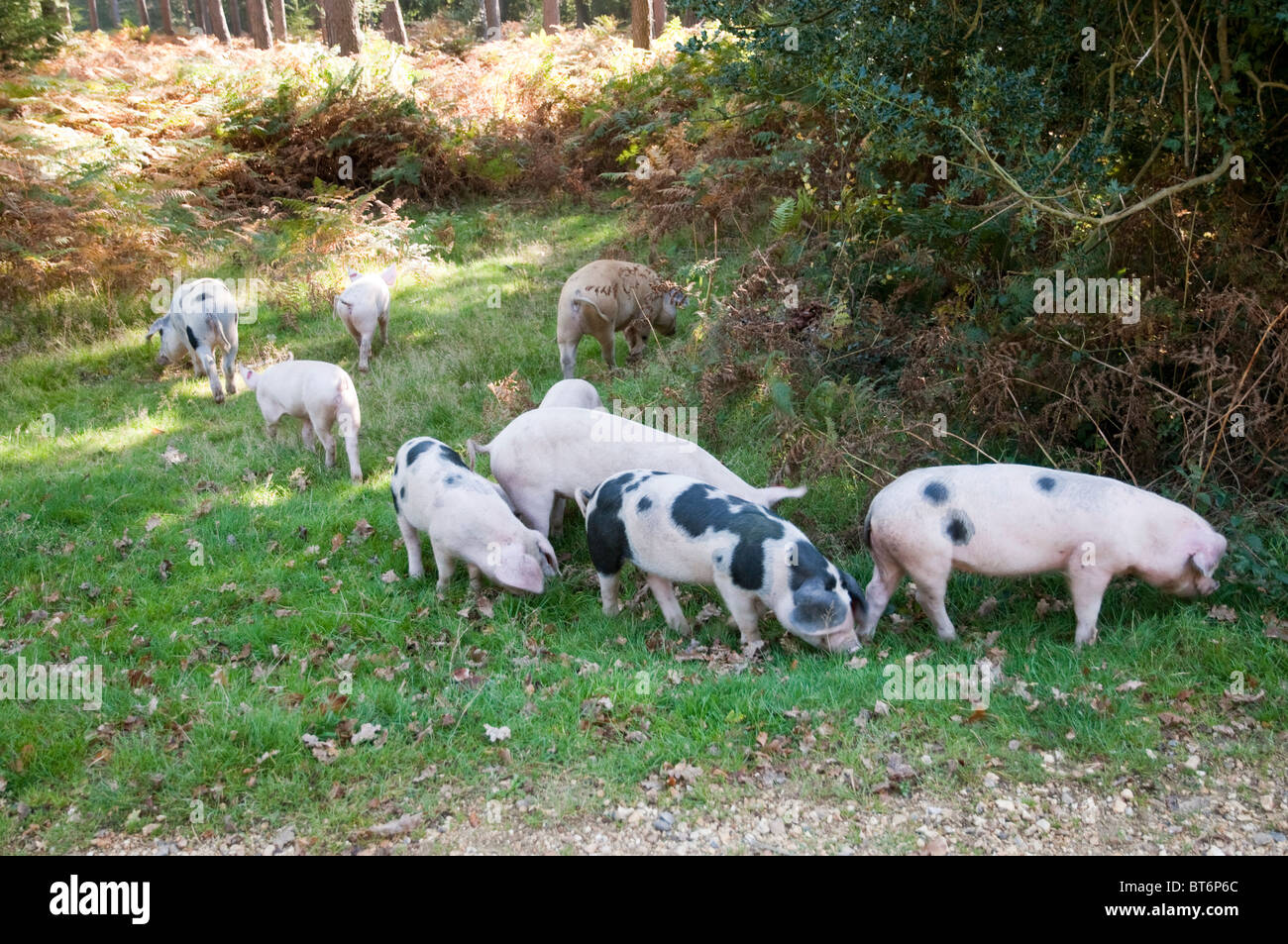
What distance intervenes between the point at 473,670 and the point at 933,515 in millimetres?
2752


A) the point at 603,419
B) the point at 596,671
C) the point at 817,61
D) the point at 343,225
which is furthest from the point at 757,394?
the point at 343,225

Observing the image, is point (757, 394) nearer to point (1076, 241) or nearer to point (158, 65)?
point (1076, 241)

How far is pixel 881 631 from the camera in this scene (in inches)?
238

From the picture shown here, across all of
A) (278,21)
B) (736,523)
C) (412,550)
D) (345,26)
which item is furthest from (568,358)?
(278,21)

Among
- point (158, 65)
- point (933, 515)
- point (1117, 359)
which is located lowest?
point (933, 515)

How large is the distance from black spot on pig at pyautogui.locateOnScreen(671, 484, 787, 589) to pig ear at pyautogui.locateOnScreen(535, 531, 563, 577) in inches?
42.7

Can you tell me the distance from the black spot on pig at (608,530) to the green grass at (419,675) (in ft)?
1.40

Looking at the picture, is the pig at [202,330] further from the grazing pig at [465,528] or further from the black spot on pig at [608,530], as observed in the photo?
the black spot on pig at [608,530]

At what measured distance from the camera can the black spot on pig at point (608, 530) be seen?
6043mm

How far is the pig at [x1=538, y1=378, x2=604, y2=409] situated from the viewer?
817cm

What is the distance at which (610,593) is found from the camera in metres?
6.32

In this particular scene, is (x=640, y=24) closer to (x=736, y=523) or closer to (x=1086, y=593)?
(x=736, y=523)

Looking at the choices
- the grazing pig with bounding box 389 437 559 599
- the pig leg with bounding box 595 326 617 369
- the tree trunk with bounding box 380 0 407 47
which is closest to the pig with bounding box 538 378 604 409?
the grazing pig with bounding box 389 437 559 599

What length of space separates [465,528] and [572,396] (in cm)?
225
